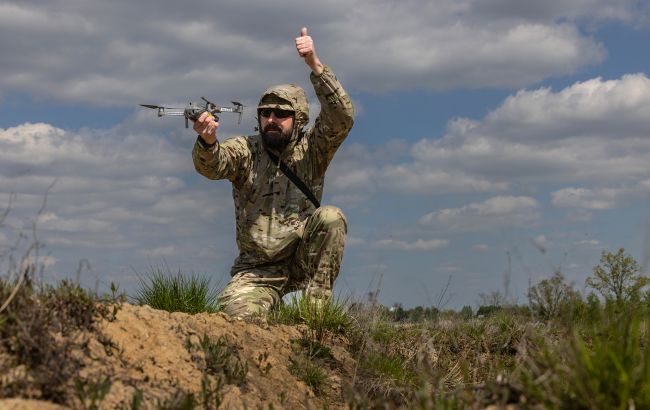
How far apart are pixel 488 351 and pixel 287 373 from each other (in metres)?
3.30

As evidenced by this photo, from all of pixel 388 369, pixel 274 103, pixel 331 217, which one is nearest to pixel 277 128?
pixel 274 103

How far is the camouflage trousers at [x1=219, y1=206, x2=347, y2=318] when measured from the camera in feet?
23.3

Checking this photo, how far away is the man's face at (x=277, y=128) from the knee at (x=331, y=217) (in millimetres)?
865

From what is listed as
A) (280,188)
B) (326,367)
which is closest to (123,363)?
(326,367)

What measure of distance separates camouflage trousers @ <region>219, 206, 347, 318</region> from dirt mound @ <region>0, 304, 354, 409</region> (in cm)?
120

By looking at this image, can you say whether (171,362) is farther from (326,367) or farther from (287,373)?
(326,367)

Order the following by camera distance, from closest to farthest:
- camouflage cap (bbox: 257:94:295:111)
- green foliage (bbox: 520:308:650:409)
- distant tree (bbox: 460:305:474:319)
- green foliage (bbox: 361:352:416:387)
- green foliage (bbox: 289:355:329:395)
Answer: green foliage (bbox: 520:308:650:409) → green foliage (bbox: 289:355:329:395) → green foliage (bbox: 361:352:416:387) → camouflage cap (bbox: 257:94:295:111) → distant tree (bbox: 460:305:474:319)

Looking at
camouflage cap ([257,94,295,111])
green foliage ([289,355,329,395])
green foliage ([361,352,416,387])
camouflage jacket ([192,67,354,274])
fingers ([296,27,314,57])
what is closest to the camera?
green foliage ([289,355,329,395])

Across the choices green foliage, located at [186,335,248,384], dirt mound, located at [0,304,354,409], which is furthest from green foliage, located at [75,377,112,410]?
green foliage, located at [186,335,248,384]

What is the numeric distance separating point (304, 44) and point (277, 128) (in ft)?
3.53

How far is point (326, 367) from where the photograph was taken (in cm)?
576

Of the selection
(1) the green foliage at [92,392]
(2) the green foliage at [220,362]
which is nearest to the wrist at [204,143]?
(2) the green foliage at [220,362]

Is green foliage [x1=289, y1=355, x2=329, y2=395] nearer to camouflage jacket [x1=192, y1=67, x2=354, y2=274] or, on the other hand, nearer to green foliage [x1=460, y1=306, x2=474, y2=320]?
camouflage jacket [x1=192, y1=67, x2=354, y2=274]

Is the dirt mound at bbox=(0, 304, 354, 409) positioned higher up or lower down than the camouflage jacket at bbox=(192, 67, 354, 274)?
lower down
